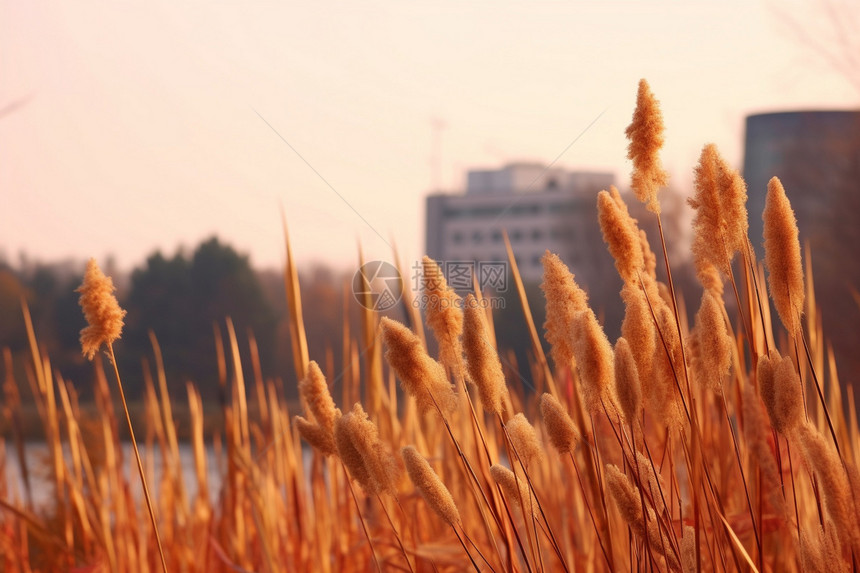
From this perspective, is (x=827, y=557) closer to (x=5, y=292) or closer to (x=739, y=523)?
(x=739, y=523)

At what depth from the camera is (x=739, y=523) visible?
1.91 feet

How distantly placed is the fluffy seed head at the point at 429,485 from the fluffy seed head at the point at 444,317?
0.14ft

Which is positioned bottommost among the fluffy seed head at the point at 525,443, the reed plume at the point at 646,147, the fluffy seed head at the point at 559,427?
the fluffy seed head at the point at 525,443

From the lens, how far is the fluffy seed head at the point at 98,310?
1.08 feet

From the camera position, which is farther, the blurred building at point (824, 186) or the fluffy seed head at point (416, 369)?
the blurred building at point (824, 186)

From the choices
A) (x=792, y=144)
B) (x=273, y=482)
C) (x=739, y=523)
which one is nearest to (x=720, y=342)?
(x=739, y=523)

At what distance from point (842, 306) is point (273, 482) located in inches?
215

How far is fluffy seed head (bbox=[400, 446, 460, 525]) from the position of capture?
31cm

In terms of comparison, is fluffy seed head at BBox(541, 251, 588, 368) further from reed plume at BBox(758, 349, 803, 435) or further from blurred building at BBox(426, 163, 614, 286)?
blurred building at BBox(426, 163, 614, 286)

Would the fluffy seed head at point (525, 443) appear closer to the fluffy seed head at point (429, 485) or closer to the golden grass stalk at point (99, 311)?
the fluffy seed head at point (429, 485)

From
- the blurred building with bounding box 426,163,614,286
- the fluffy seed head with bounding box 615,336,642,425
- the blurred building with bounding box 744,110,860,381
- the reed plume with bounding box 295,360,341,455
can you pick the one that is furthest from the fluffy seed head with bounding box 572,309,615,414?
the blurred building with bounding box 744,110,860,381

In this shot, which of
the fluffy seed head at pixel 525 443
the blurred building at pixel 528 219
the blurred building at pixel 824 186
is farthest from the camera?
the blurred building at pixel 824 186

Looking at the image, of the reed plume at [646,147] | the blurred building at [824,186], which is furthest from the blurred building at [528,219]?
the reed plume at [646,147]

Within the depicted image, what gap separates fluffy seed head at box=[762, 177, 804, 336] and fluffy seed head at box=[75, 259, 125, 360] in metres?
0.27
